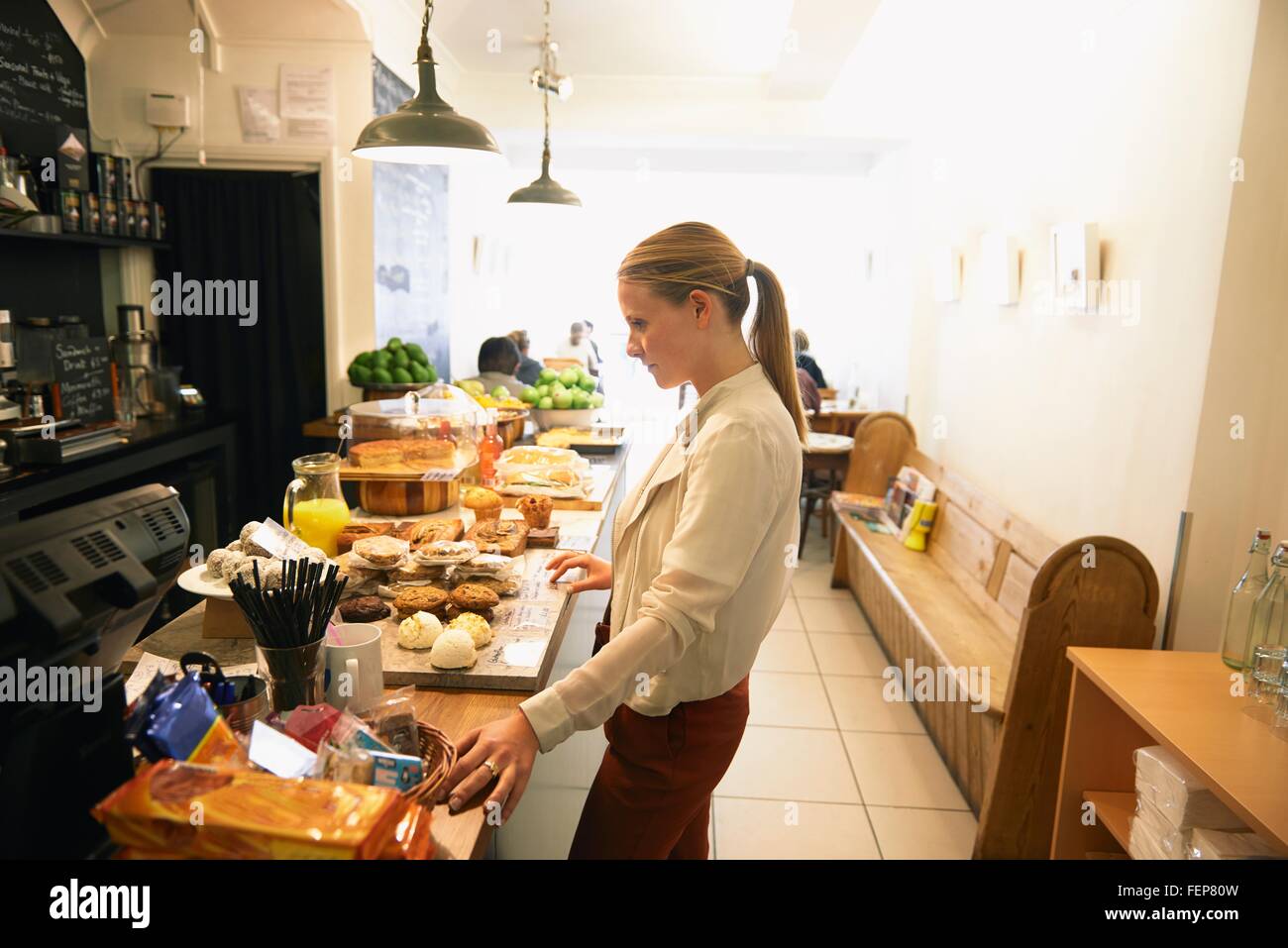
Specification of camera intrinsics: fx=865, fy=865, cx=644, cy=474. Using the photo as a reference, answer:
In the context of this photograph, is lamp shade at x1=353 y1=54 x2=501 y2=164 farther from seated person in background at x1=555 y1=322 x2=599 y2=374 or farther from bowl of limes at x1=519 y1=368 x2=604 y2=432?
seated person in background at x1=555 y1=322 x2=599 y2=374

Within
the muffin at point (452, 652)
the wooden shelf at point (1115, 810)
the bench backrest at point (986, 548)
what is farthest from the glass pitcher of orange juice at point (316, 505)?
the bench backrest at point (986, 548)

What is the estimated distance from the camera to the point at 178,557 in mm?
1181

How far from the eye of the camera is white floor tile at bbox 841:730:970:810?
3.41m

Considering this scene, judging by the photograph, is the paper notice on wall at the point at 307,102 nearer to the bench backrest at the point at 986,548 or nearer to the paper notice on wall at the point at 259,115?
the paper notice on wall at the point at 259,115

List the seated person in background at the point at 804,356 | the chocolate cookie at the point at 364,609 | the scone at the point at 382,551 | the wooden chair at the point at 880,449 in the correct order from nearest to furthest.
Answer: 1. the chocolate cookie at the point at 364,609
2. the scone at the point at 382,551
3. the wooden chair at the point at 880,449
4. the seated person in background at the point at 804,356

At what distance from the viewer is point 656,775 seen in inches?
68.1

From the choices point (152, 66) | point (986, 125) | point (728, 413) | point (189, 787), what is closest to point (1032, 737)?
point (728, 413)

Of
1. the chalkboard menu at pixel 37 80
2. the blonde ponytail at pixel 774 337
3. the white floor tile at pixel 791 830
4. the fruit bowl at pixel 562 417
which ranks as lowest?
the white floor tile at pixel 791 830

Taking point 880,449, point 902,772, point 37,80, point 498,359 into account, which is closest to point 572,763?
point 902,772

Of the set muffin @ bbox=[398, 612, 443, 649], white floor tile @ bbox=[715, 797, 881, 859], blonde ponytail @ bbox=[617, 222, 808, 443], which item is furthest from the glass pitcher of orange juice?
white floor tile @ bbox=[715, 797, 881, 859]

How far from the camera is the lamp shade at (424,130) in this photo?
8.74ft

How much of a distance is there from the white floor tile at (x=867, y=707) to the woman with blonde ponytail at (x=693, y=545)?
7.78 ft

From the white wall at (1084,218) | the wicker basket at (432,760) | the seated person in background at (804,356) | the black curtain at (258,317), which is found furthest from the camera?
the seated person in background at (804,356)

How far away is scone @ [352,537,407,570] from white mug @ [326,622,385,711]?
0.65 meters
